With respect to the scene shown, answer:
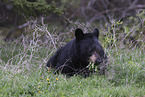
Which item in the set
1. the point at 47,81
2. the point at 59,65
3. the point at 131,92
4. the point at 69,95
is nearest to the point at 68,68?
the point at 59,65

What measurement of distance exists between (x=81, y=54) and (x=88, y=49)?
0.23 m

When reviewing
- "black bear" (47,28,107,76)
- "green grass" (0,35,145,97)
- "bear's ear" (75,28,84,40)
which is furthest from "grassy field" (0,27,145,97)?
"bear's ear" (75,28,84,40)

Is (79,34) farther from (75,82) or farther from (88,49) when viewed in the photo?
(75,82)

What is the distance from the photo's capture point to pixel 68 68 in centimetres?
536

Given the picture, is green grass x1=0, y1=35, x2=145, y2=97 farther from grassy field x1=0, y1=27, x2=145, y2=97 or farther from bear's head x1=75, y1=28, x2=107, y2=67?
bear's head x1=75, y1=28, x2=107, y2=67

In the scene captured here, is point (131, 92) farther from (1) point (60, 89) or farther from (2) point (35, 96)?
(2) point (35, 96)

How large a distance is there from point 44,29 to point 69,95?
292 cm

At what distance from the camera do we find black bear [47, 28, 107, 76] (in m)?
5.08

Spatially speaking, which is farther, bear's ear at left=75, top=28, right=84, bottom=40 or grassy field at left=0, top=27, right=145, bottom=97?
bear's ear at left=75, top=28, right=84, bottom=40

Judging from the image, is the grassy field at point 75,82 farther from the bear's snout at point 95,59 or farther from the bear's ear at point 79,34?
the bear's ear at point 79,34

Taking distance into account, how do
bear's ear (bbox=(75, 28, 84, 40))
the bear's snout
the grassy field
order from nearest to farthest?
the grassy field → the bear's snout → bear's ear (bbox=(75, 28, 84, 40))

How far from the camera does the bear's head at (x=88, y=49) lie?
5.06m

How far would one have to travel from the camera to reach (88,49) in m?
5.07

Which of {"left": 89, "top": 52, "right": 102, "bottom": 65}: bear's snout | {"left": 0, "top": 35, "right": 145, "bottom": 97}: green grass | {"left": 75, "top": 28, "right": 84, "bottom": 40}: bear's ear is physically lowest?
{"left": 0, "top": 35, "right": 145, "bottom": 97}: green grass
